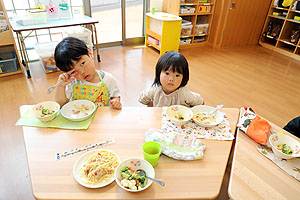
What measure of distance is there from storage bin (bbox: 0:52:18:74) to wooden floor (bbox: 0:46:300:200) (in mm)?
128

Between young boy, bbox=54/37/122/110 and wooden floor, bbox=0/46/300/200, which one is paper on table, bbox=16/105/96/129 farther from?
wooden floor, bbox=0/46/300/200

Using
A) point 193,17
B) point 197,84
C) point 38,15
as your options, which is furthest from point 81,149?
point 193,17

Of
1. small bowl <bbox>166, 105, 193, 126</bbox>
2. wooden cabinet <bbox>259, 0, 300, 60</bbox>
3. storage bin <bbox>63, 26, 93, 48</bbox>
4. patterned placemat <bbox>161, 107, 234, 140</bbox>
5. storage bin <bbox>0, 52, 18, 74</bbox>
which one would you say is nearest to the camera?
patterned placemat <bbox>161, 107, 234, 140</bbox>

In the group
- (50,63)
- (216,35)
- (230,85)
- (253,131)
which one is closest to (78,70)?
(253,131)

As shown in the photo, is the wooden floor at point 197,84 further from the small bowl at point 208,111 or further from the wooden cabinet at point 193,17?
the small bowl at point 208,111

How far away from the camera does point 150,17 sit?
3939 millimetres

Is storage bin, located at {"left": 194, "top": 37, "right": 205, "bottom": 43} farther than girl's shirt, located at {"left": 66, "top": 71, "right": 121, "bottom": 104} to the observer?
Yes

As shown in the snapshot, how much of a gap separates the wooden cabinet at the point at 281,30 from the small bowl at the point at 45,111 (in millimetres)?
4375

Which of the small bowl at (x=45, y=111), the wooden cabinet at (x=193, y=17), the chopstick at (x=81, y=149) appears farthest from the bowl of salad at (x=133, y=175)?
the wooden cabinet at (x=193, y=17)

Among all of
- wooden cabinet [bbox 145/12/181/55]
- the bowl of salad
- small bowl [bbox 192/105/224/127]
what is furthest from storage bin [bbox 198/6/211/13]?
the bowl of salad

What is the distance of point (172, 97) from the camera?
1.51 meters

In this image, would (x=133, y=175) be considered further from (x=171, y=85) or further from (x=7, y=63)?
(x=7, y=63)

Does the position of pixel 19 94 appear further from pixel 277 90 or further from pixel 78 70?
pixel 277 90

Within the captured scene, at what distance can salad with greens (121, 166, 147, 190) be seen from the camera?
802mm
